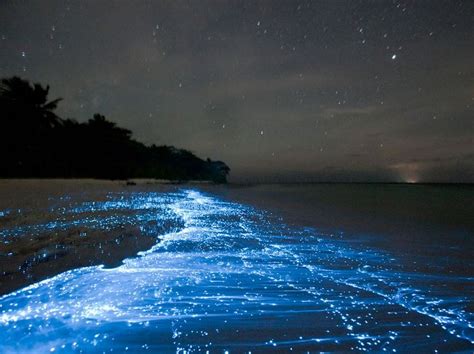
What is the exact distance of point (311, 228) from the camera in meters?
7.09

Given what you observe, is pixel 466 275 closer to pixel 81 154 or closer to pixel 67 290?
pixel 67 290

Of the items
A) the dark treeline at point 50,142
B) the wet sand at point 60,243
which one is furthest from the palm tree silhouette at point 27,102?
the wet sand at point 60,243

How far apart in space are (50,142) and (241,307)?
28.5m

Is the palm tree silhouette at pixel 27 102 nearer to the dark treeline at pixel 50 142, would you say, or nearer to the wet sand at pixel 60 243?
the dark treeline at pixel 50 142

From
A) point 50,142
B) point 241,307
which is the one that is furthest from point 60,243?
point 50,142

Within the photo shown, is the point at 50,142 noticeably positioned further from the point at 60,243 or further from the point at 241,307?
the point at 241,307

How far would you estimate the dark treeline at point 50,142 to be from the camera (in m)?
20.8

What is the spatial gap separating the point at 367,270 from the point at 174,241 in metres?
3.19

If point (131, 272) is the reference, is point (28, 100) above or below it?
above

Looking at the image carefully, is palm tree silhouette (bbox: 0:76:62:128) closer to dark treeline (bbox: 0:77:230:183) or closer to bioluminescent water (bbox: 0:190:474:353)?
dark treeline (bbox: 0:77:230:183)

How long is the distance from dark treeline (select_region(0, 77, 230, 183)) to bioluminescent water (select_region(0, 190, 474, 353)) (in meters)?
21.6

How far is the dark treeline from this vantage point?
2075cm

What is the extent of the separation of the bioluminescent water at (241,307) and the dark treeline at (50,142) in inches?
852

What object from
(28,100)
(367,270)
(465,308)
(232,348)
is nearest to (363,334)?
(232,348)
